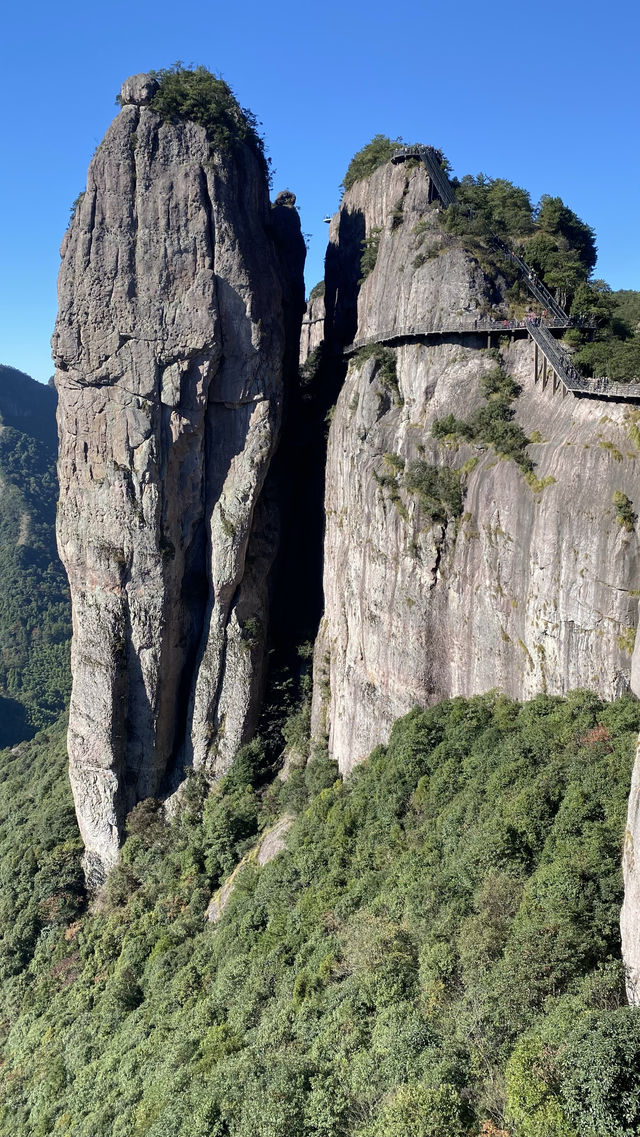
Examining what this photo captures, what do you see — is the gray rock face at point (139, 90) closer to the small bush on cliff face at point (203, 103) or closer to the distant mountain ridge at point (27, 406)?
the small bush on cliff face at point (203, 103)

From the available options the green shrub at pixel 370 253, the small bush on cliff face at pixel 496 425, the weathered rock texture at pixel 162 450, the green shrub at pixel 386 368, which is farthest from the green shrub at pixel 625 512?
the green shrub at pixel 370 253

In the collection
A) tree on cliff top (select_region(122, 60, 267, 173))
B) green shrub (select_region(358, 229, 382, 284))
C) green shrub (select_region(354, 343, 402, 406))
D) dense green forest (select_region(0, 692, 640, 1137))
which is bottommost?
dense green forest (select_region(0, 692, 640, 1137))

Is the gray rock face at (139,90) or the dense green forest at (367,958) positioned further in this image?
the gray rock face at (139,90)

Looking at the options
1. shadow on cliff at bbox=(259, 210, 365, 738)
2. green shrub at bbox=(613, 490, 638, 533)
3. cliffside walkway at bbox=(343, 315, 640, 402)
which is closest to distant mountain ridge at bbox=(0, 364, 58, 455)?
shadow on cliff at bbox=(259, 210, 365, 738)

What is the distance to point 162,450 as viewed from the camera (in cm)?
3816

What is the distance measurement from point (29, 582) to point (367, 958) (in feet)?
361

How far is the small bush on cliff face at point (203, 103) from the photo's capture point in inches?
1497

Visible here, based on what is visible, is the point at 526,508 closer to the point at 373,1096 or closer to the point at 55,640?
the point at 373,1096

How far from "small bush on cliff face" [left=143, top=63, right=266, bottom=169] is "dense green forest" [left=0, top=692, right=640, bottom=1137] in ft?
98.2

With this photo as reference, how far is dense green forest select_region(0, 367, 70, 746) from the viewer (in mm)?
102875

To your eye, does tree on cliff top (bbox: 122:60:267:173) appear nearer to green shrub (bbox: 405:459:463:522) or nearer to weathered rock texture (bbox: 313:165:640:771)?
weathered rock texture (bbox: 313:165:640:771)

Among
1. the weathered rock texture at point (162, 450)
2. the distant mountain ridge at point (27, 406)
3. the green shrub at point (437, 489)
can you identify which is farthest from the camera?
the distant mountain ridge at point (27, 406)

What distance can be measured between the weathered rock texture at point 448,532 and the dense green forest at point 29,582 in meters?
73.7

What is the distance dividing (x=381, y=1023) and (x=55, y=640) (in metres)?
99.8
